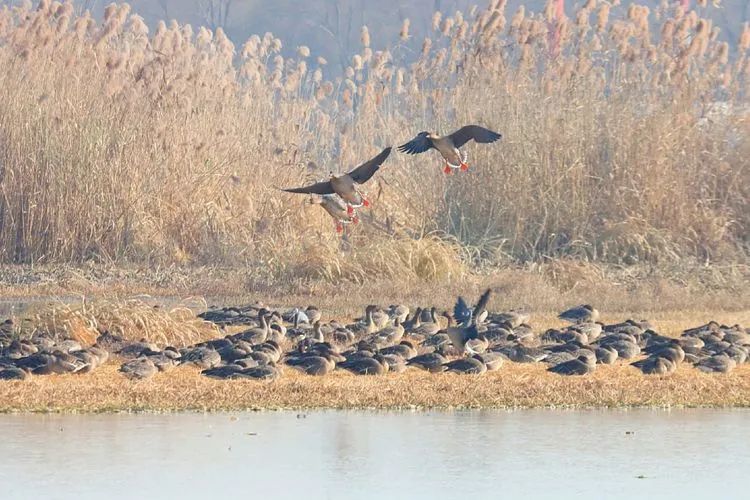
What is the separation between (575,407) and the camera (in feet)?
34.5

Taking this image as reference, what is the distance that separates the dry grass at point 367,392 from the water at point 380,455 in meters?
0.29

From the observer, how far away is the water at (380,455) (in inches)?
305

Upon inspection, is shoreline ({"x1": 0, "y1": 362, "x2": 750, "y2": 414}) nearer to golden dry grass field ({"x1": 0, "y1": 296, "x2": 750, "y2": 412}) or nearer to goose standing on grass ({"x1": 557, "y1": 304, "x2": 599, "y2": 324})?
golden dry grass field ({"x1": 0, "y1": 296, "x2": 750, "y2": 412})

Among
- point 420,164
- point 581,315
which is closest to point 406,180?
point 420,164

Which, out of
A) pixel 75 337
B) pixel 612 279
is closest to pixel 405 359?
pixel 75 337

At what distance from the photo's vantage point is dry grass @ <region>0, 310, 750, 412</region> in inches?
412

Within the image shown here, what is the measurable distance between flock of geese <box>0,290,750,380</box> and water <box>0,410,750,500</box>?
58.5 inches

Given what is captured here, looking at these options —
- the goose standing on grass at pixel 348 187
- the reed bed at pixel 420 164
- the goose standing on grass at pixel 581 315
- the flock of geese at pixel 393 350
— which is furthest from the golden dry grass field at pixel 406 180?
the goose standing on grass at pixel 348 187

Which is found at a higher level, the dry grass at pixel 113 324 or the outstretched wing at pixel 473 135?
the outstretched wing at pixel 473 135

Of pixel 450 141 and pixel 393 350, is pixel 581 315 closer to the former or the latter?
pixel 393 350

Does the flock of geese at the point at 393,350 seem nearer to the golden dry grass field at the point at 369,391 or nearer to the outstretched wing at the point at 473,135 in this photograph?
the golden dry grass field at the point at 369,391

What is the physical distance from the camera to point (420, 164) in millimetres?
20406

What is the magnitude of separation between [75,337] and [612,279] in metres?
7.48

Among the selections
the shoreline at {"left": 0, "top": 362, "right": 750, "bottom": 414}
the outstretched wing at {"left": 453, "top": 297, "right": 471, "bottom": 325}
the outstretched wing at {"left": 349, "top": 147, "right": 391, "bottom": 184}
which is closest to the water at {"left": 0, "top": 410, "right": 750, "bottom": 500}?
the shoreline at {"left": 0, "top": 362, "right": 750, "bottom": 414}
